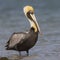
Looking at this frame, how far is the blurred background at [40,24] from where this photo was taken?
461 inches

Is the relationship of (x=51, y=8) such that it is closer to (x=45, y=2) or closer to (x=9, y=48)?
(x=45, y=2)

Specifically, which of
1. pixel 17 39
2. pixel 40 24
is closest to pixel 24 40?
pixel 17 39

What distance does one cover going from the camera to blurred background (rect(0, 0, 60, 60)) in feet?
38.4

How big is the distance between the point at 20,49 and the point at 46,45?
1421 mm

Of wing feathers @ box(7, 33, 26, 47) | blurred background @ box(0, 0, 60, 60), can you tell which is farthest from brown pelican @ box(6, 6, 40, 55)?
blurred background @ box(0, 0, 60, 60)

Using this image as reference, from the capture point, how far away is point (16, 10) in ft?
70.8

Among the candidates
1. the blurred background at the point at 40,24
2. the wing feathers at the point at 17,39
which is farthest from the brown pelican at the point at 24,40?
the blurred background at the point at 40,24

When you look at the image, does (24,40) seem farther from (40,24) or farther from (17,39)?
(40,24)

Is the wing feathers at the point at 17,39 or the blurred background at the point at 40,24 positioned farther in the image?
the blurred background at the point at 40,24

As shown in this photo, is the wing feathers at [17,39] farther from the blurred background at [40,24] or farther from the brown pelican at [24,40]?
the blurred background at [40,24]

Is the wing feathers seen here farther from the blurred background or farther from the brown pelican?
the blurred background

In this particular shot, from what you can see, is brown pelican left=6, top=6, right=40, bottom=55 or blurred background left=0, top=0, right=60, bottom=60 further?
blurred background left=0, top=0, right=60, bottom=60

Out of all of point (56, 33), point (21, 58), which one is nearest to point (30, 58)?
point (21, 58)

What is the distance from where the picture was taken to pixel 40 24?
16438 millimetres
